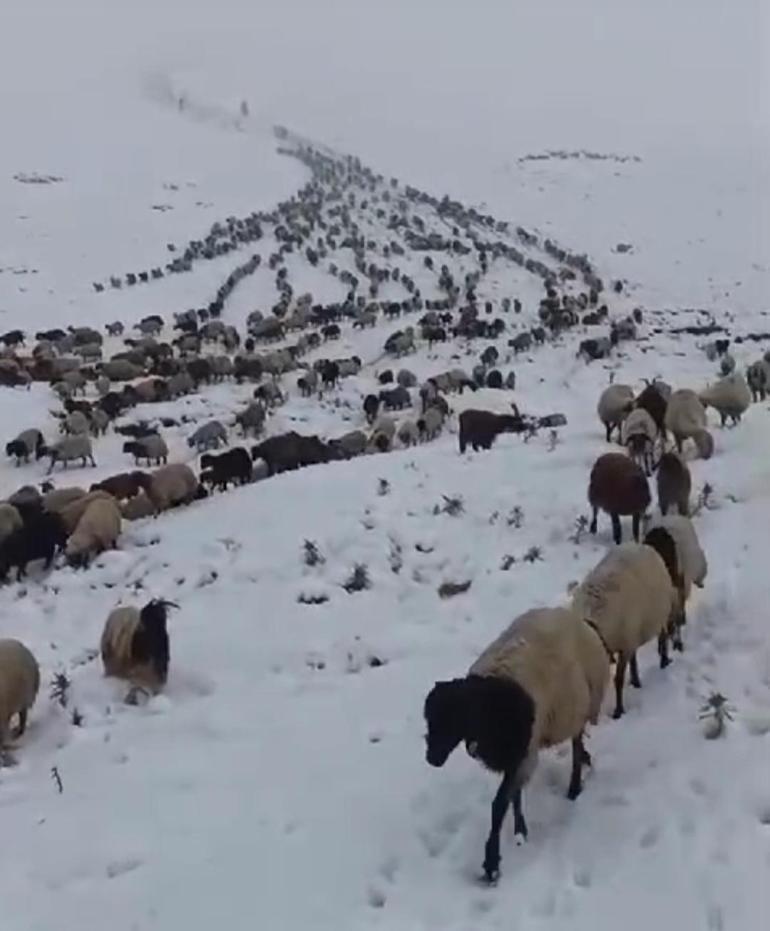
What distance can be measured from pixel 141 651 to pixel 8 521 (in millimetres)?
6045

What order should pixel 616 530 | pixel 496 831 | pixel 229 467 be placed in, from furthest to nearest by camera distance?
pixel 229 467, pixel 616 530, pixel 496 831

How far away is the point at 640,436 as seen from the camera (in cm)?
1373

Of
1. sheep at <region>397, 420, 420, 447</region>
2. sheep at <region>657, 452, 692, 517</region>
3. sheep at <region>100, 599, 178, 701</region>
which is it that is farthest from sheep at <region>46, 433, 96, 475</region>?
sheep at <region>657, 452, 692, 517</region>

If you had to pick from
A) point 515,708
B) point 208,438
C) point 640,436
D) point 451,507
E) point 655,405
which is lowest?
point 208,438

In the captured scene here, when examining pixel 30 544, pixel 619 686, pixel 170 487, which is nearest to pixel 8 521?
pixel 30 544

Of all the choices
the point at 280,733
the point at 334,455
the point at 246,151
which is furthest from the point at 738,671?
the point at 246,151

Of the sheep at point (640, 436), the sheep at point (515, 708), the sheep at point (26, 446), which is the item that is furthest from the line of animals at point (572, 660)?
the sheep at point (26, 446)

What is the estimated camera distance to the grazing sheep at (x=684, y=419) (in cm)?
1436

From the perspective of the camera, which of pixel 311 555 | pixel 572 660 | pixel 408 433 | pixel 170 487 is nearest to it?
pixel 572 660

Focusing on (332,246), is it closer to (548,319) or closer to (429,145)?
(548,319)

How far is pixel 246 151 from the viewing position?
9200cm

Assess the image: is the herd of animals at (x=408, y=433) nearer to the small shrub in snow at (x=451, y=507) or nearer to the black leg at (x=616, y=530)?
the black leg at (x=616, y=530)

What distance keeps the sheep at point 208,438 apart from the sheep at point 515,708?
17.3 m

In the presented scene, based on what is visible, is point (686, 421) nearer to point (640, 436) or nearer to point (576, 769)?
point (640, 436)
